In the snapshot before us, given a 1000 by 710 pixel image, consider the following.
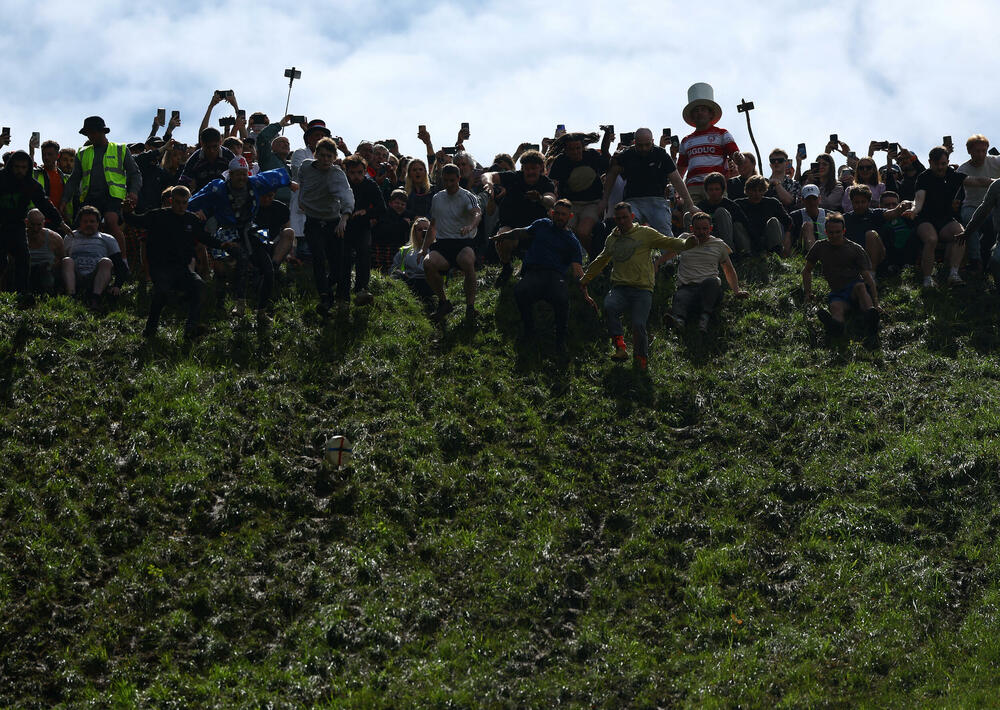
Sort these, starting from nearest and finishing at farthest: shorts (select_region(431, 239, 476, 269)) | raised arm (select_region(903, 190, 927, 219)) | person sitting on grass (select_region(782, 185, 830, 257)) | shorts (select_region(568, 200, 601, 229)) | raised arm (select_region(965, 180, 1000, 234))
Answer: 1. raised arm (select_region(965, 180, 1000, 234))
2. shorts (select_region(431, 239, 476, 269))
3. raised arm (select_region(903, 190, 927, 219))
4. shorts (select_region(568, 200, 601, 229))
5. person sitting on grass (select_region(782, 185, 830, 257))

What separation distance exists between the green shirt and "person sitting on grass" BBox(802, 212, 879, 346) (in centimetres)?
246

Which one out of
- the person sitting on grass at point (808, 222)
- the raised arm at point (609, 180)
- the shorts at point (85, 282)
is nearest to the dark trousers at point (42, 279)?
the shorts at point (85, 282)

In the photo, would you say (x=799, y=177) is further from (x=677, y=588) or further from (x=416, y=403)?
(x=677, y=588)

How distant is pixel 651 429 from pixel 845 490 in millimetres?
2713

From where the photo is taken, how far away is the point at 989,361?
14.7 meters

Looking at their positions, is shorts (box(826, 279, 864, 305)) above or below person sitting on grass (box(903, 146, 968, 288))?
below

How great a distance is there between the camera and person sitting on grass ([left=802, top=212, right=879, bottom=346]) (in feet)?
52.0

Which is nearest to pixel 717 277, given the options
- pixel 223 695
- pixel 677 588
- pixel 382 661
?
pixel 677 588

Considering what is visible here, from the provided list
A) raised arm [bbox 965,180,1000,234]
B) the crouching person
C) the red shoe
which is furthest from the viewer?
raised arm [bbox 965,180,1000,234]

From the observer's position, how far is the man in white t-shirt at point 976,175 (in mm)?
17219

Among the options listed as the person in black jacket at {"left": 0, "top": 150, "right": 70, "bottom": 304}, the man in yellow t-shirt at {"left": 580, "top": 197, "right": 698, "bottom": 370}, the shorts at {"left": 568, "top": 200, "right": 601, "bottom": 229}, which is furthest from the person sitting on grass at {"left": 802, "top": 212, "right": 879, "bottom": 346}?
the person in black jacket at {"left": 0, "top": 150, "right": 70, "bottom": 304}

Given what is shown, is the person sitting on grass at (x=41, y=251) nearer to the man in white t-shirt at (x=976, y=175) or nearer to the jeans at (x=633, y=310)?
the jeans at (x=633, y=310)

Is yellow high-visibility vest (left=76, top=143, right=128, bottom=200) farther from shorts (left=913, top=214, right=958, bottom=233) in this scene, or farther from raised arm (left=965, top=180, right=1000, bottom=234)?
raised arm (left=965, top=180, right=1000, bottom=234)

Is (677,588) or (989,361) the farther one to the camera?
(989,361)
